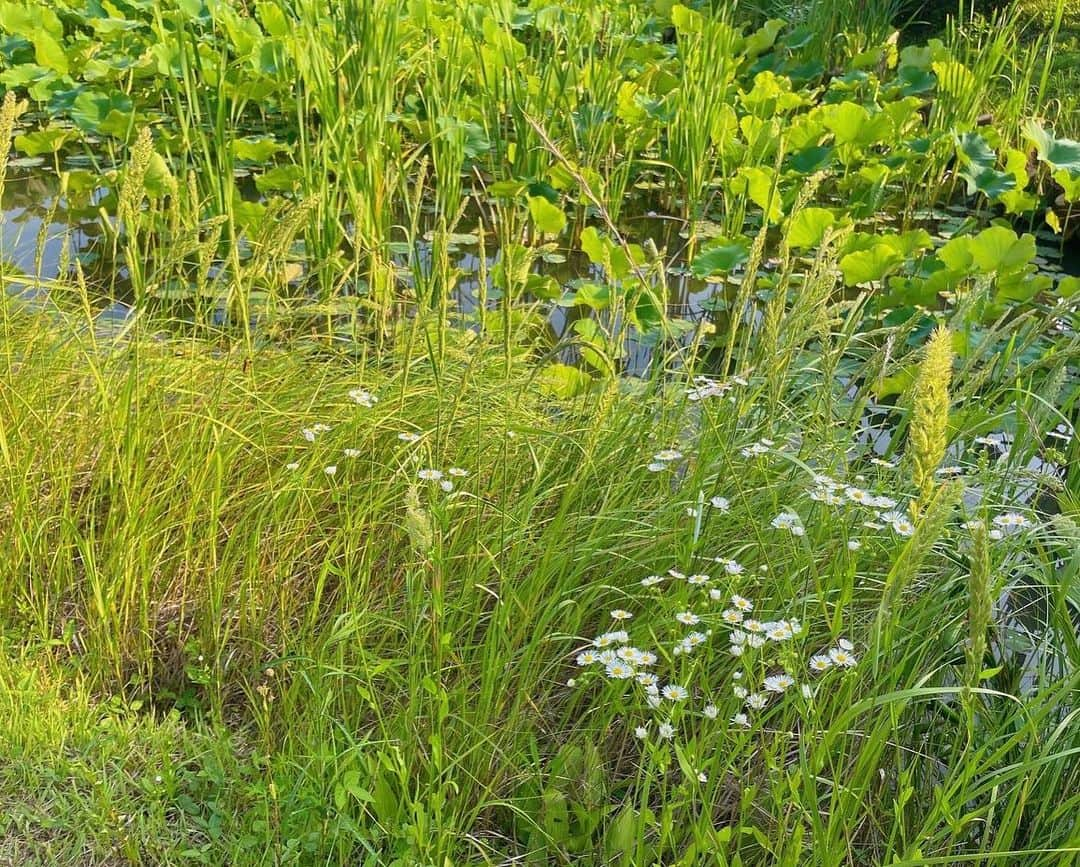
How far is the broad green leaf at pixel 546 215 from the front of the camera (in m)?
3.02

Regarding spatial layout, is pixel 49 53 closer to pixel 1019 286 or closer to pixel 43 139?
pixel 43 139

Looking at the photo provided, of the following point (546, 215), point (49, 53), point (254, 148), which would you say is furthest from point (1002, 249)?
point (49, 53)

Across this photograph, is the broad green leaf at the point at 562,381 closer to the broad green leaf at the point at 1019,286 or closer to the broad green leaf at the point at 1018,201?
the broad green leaf at the point at 1019,286

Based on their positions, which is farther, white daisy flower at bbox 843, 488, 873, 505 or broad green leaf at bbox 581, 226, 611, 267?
broad green leaf at bbox 581, 226, 611, 267

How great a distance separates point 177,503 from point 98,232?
89.3 inches

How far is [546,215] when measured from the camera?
3.06 meters

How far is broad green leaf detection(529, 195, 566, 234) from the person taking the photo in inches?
119

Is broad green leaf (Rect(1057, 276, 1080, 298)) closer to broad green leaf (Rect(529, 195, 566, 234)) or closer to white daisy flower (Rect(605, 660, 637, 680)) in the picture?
broad green leaf (Rect(529, 195, 566, 234))

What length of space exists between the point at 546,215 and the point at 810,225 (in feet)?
2.47

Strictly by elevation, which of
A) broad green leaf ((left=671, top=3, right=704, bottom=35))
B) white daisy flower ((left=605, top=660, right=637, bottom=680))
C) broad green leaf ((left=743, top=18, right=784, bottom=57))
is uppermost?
broad green leaf ((left=671, top=3, right=704, bottom=35))

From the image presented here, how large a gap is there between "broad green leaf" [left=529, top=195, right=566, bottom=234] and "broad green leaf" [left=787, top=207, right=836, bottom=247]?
0.68 m

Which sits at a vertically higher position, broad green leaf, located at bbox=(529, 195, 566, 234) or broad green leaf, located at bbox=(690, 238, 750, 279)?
broad green leaf, located at bbox=(529, 195, 566, 234)

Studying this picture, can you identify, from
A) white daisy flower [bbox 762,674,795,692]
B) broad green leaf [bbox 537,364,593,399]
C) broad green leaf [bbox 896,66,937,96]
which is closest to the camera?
white daisy flower [bbox 762,674,795,692]

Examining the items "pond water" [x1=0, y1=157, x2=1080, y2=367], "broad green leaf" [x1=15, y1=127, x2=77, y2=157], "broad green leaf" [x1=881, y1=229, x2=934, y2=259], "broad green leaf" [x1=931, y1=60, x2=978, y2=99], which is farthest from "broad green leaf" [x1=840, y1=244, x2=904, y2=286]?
"broad green leaf" [x1=15, y1=127, x2=77, y2=157]
